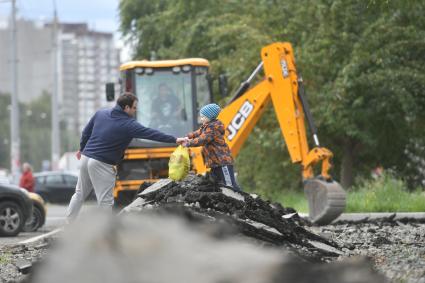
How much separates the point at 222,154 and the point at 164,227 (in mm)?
8867

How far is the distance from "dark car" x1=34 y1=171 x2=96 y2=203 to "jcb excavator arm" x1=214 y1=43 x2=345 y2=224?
26.8 meters

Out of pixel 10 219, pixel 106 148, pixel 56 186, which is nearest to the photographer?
pixel 106 148

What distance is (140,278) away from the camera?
19.6 ft

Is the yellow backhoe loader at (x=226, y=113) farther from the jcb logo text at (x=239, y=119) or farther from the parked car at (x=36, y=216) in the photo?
the parked car at (x=36, y=216)

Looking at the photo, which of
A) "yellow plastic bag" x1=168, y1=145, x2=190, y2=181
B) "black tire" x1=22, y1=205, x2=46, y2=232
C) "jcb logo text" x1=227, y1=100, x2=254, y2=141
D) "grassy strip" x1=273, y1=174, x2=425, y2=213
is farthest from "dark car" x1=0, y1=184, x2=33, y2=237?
"yellow plastic bag" x1=168, y1=145, x2=190, y2=181

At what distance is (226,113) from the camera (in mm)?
21484

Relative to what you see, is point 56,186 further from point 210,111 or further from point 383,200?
point 210,111

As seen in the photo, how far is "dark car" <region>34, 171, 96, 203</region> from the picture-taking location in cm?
4762

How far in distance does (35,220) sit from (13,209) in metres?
2.17

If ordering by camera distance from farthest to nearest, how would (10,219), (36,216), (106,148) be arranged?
1. (36,216)
2. (10,219)
3. (106,148)

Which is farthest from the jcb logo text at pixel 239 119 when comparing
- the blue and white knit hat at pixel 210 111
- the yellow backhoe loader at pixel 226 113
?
the blue and white knit hat at pixel 210 111

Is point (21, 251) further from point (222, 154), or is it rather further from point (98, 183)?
point (222, 154)

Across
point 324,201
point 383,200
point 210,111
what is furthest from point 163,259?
point 383,200

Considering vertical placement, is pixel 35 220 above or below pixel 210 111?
below
